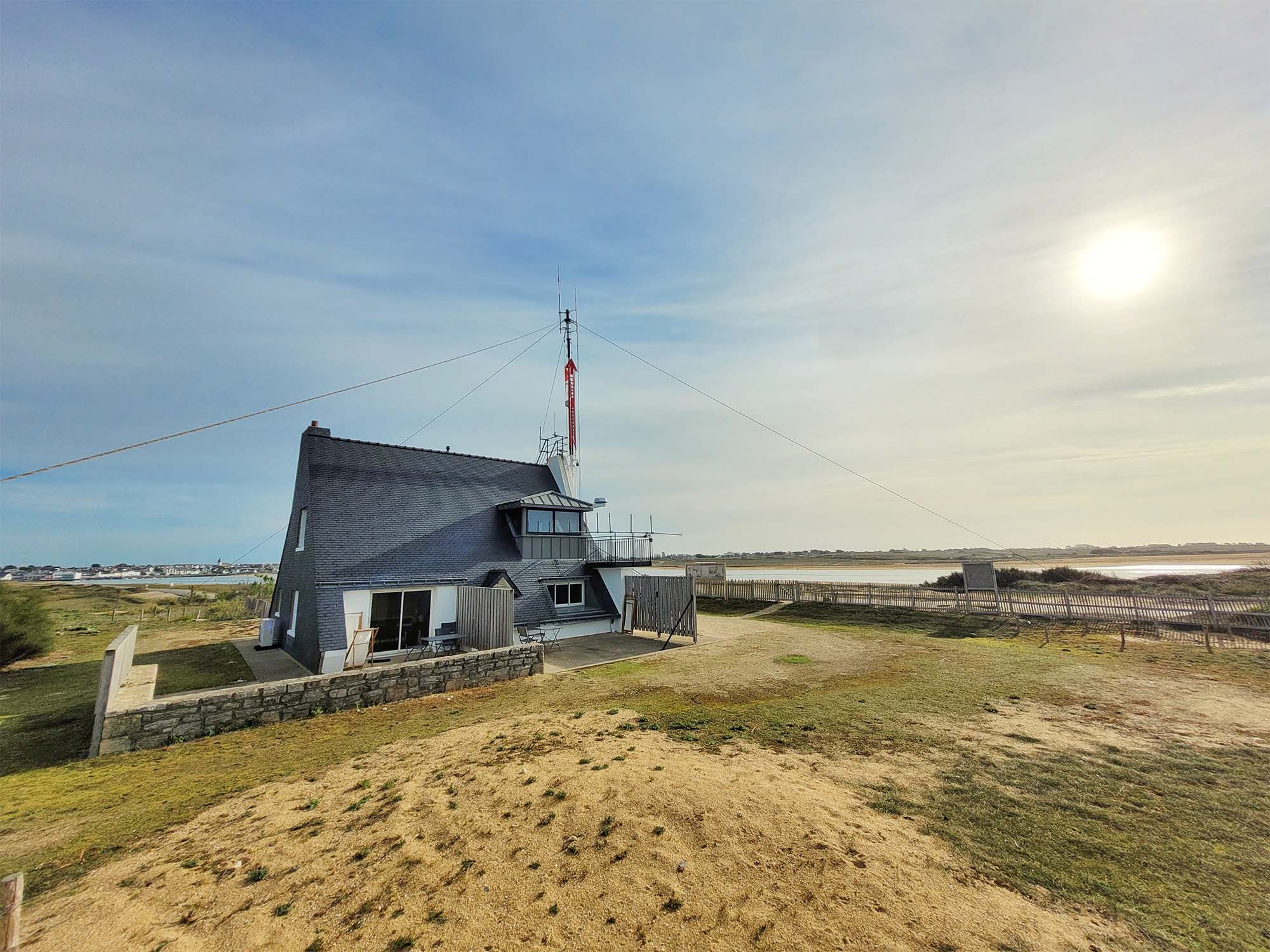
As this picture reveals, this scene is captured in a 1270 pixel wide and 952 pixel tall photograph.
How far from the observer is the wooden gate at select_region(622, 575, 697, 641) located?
18562mm

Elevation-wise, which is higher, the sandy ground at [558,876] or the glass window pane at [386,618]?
the glass window pane at [386,618]

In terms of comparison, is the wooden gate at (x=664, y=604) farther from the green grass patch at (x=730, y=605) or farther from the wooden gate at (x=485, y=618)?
the green grass patch at (x=730, y=605)

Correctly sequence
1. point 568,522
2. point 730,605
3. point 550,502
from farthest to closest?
1. point 730,605
2. point 568,522
3. point 550,502

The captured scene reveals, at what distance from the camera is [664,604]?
19578mm

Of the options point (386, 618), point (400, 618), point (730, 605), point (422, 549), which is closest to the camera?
point (386, 618)

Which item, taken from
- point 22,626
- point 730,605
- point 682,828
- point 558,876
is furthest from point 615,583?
point 22,626

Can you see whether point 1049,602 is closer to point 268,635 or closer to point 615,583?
point 615,583

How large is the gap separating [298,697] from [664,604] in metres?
12.5

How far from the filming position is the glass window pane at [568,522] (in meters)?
20.1

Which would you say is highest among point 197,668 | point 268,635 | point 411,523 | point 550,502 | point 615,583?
point 550,502

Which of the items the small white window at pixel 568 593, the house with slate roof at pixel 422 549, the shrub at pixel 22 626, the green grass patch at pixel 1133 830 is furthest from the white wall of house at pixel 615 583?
the shrub at pixel 22 626

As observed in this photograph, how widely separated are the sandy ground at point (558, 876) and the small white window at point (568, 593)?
41.3 feet

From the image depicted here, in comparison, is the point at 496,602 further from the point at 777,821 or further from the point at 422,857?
the point at 777,821

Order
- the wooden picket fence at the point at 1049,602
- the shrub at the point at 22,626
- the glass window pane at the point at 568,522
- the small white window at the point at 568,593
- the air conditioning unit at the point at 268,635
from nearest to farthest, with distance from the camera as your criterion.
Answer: the shrub at the point at 22,626
the wooden picket fence at the point at 1049,602
the air conditioning unit at the point at 268,635
the small white window at the point at 568,593
the glass window pane at the point at 568,522
